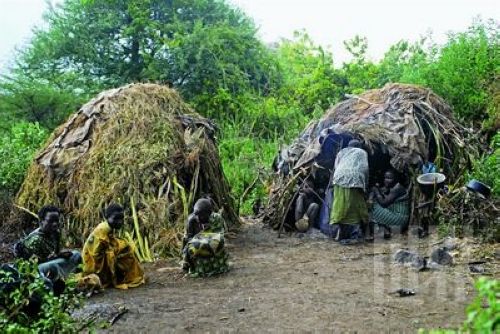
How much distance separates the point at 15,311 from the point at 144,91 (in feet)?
→ 25.0

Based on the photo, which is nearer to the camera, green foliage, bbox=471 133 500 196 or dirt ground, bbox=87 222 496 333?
dirt ground, bbox=87 222 496 333

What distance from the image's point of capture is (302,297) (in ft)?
20.3

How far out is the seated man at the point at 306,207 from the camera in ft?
34.1

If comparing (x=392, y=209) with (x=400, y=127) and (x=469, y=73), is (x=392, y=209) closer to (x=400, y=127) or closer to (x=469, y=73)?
(x=400, y=127)

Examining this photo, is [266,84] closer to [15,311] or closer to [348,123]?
[348,123]

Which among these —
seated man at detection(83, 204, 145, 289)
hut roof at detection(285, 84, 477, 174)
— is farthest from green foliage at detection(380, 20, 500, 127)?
seated man at detection(83, 204, 145, 289)

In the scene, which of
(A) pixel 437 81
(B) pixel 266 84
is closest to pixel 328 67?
(B) pixel 266 84

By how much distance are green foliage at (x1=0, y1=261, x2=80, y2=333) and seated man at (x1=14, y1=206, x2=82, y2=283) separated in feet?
6.01

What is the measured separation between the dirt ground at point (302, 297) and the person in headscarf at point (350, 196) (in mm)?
812

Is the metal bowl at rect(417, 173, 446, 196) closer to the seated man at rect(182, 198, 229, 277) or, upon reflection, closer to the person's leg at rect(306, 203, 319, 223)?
the person's leg at rect(306, 203, 319, 223)

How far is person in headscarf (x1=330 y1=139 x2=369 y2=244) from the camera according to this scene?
938cm

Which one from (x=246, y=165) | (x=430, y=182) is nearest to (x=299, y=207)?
(x=430, y=182)

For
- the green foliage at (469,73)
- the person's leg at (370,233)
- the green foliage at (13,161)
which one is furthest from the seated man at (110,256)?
the green foliage at (469,73)

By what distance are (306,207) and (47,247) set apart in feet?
17.7
